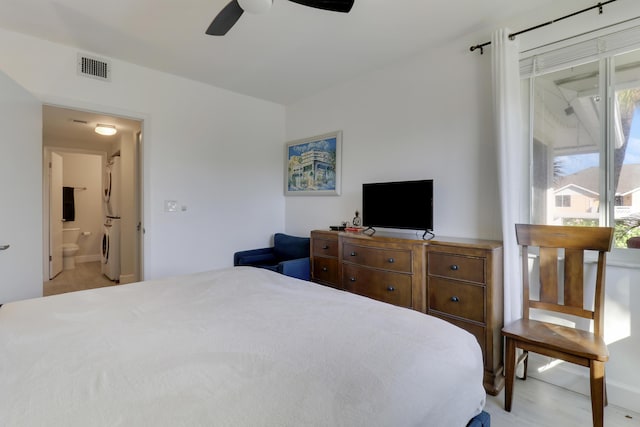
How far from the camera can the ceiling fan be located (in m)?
1.72

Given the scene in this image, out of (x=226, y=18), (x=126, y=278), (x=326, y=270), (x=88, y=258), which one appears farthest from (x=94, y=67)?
(x=88, y=258)

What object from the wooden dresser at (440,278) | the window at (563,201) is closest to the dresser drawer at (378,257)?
the wooden dresser at (440,278)

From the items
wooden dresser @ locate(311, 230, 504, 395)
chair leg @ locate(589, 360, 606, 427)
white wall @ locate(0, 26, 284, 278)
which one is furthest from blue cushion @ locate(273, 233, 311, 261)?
chair leg @ locate(589, 360, 606, 427)

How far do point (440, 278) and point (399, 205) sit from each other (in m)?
0.76

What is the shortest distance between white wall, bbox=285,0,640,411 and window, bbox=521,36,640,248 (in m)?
0.27

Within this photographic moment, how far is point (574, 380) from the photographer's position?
2.13 metres

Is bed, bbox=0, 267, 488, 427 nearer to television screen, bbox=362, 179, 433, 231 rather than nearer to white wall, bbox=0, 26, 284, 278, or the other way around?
television screen, bbox=362, 179, 433, 231

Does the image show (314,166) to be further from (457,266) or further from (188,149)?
(457,266)

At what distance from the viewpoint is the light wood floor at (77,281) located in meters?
4.45

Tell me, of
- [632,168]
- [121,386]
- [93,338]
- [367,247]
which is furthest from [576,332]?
[93,338]

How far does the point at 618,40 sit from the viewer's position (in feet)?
6.42

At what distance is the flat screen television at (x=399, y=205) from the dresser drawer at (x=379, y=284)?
1.51 feet

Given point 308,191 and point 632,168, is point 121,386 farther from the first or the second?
point 308,191

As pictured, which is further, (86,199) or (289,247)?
(86,199)
